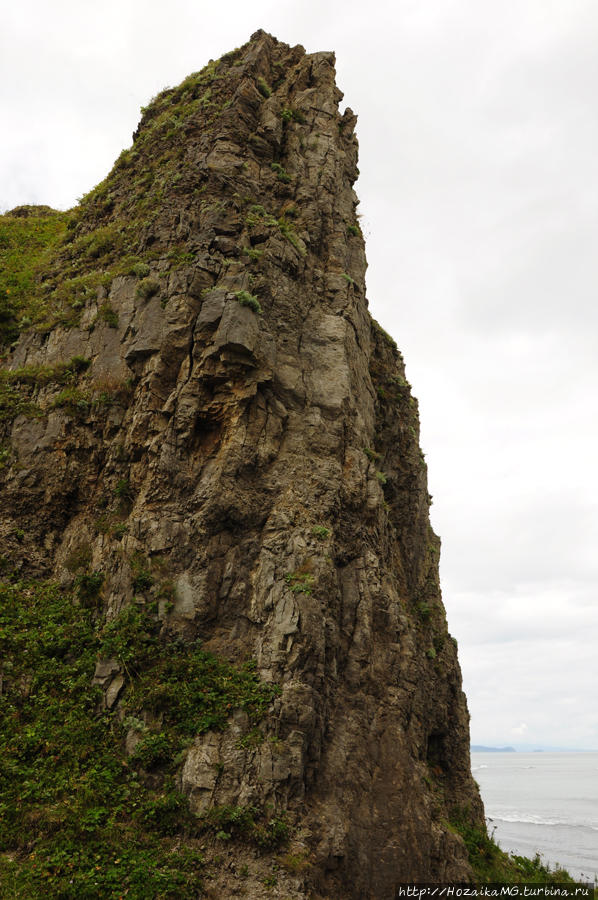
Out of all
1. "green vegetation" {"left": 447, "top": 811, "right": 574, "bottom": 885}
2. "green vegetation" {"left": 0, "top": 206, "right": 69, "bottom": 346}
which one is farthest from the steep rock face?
"green vegetation" {"left": 0, "top": 206, "right": 69, "bottom": 346}

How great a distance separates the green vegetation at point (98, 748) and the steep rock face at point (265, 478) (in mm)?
394

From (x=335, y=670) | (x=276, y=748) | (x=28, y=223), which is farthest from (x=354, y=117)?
(x=276, y=748)

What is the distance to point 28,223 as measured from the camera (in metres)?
33.5

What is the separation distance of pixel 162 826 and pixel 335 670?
16.7 ft

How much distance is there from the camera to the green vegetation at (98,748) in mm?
10344

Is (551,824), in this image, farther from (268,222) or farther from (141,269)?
(141,269)

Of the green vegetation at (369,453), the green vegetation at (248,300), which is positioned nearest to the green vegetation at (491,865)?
the green vegetation at (369,453)

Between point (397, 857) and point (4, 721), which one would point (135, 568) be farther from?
point (397, 857)

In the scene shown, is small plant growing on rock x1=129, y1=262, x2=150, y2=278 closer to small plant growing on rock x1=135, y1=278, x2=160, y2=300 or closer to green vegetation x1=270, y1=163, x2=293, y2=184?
small plant growing on rock x1=135, y1=278, x2=160, y2=300

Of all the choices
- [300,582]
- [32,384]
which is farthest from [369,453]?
[32,384]

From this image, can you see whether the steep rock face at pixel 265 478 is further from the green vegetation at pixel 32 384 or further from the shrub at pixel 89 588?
the shrub at pixel 89 588

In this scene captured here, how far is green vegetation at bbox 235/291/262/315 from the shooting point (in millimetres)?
16719

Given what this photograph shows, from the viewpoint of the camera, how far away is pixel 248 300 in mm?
16781

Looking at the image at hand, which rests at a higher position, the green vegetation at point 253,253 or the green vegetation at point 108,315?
the green vegetation at point 253,253
